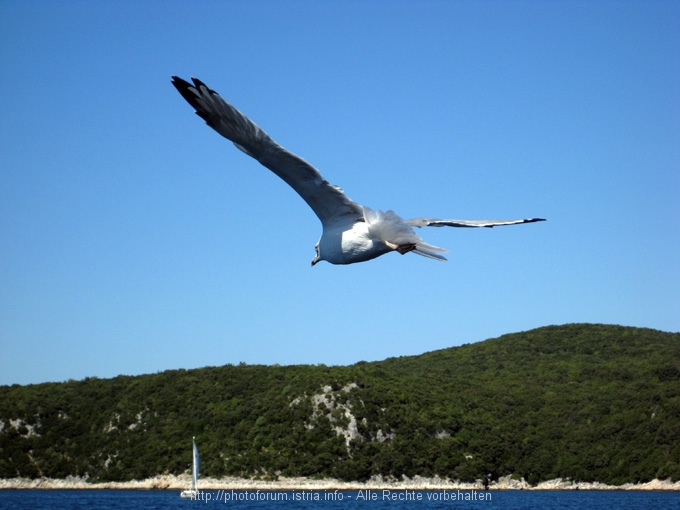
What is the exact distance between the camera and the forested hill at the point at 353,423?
3115 inches

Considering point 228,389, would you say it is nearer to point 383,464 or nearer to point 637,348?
point 383,464

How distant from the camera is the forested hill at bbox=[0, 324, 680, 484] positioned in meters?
79.1

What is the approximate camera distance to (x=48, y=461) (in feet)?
287

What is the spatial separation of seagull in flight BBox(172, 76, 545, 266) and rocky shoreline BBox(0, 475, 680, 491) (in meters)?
65.0

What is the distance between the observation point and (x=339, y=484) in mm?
76938

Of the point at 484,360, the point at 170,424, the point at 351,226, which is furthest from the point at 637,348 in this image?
the point at 351,226

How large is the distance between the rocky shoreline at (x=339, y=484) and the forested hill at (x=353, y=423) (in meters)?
0.70

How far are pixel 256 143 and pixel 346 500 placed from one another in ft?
201

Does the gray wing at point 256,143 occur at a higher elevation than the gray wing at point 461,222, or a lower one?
higher

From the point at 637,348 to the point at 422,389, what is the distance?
36.3 m

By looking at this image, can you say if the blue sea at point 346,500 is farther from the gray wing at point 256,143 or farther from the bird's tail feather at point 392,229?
the gray wing at point 256,143

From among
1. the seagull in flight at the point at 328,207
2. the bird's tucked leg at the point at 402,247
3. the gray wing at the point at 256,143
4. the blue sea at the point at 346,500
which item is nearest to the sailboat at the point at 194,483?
the blue sea at the point at 346,500

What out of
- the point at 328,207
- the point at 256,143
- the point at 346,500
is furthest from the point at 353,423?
the point at 256,143

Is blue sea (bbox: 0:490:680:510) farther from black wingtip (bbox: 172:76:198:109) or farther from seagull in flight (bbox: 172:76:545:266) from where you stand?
black wingtip (bbox: 172:76:198:109)
